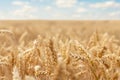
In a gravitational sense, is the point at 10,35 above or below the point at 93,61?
above

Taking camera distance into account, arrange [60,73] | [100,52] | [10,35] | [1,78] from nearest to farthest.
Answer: [60,73], [10,35], [1,78], [100,52]

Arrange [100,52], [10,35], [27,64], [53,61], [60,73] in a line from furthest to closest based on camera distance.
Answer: [100,52], [27,64], [10,35], [53,61], [60,73]

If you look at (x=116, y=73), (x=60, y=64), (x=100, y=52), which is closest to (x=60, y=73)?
(x=60, y=64)

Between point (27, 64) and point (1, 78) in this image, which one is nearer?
point (1, 78)

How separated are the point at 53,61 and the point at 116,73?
0.40 m

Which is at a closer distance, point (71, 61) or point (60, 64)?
point (60, 64)

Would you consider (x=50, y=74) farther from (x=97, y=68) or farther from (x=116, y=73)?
(x=116, y=73)

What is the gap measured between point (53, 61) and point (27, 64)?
0.39 m

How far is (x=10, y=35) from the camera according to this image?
1518 mm

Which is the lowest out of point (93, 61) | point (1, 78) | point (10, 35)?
point (1, 78)

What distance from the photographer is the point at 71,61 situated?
5.95ft

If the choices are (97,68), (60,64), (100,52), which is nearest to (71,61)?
(100,52)

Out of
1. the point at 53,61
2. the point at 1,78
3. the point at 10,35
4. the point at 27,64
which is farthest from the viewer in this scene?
the point at 27,64

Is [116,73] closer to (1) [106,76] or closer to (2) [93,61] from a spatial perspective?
(1) [106,76]
